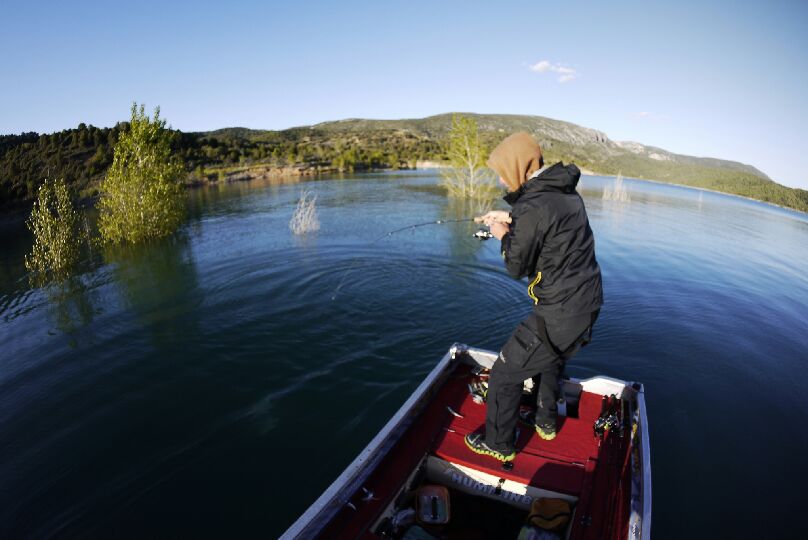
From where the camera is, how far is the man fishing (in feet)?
13.6

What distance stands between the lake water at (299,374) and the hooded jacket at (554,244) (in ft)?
12.9

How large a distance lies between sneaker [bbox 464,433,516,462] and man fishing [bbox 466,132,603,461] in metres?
0.02

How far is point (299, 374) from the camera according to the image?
896cm

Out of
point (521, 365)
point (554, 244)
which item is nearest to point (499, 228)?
point (554, 244)

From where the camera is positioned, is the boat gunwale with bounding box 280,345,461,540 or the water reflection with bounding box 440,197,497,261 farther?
the water reflection with bounding box 440,197,497,261

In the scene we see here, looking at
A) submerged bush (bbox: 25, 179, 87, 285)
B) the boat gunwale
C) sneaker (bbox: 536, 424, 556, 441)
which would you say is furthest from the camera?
submerged bush (bbox: 25, 179, 87, 285)

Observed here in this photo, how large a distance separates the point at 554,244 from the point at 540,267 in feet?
1.04

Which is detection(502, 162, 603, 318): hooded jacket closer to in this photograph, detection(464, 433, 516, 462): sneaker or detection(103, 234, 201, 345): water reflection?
detection(464, 433, 516, 462): sneaker

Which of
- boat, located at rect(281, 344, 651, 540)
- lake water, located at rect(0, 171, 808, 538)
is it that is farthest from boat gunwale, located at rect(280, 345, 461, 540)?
lake water, located at rect(0, 171, 808, 538)

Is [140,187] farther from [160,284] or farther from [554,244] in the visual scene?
[554,244]

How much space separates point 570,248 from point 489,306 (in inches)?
336

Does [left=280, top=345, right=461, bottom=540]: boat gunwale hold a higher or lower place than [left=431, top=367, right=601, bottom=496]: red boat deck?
higher

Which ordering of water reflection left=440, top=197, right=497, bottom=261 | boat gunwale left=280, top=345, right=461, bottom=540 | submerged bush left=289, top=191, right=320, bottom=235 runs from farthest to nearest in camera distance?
submerged bush left=289, top=191, right=320, bottom=235 < water reflection left=440, top=197, right=497, bottom=261 < boat gunwale left=280, top=345, right=461, bottom=540

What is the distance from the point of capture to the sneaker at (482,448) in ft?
16.0
